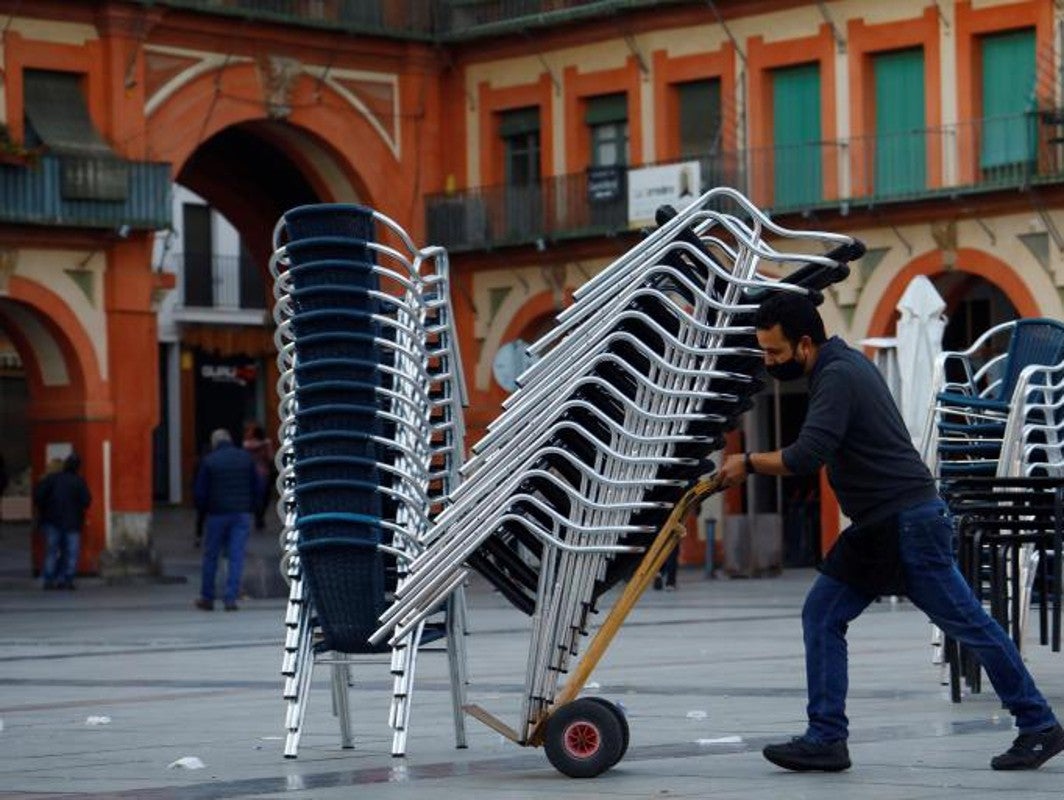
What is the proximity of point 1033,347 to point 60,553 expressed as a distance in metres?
26.3

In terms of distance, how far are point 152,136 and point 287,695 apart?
32.4 m

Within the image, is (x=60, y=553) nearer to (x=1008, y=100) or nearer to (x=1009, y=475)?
(x=1008, y=100)

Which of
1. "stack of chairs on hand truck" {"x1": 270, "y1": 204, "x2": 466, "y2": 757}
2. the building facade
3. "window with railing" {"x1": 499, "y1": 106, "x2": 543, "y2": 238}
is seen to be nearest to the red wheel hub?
"stack of chairs on hand truck" {"x1": 270, "y1": 204, "x2": 466, "y2": 757}

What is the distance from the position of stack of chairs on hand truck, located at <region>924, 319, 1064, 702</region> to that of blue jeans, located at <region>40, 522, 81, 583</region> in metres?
25.0

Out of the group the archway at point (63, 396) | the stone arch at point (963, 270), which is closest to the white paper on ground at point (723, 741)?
the stone arch at point (963, 270)

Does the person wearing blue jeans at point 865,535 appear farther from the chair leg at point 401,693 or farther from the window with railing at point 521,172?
the window with railing at point 521,172

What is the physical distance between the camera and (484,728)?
42.9 feet

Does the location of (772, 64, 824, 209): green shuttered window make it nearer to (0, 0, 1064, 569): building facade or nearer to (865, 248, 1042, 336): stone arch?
(0, 0, 1064, 569): building facade

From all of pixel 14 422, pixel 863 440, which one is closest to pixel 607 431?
pixel 863 440

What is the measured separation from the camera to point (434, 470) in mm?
12375

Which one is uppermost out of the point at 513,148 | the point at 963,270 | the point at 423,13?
the point at 423,13

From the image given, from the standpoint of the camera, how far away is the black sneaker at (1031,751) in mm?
10398

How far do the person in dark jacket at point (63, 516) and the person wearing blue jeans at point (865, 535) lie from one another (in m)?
29.3

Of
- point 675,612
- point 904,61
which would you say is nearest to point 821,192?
point 904,61
